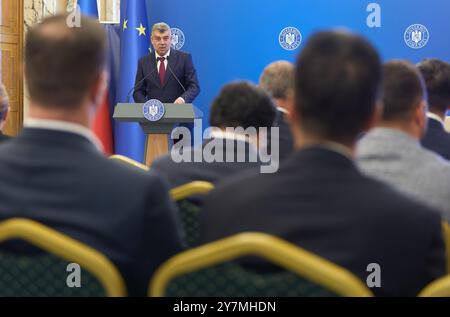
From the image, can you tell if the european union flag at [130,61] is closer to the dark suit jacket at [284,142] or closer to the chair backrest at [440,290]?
the dark suit jacket at [284,142]

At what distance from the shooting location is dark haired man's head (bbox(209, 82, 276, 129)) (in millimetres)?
2365

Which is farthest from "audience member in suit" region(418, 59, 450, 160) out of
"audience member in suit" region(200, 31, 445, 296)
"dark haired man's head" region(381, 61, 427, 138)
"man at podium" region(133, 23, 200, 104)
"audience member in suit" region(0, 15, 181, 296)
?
"man at podium" region(133, 23, 200, 104)

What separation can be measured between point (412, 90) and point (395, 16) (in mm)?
5586

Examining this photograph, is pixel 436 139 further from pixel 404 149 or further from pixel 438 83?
pixel 404 149

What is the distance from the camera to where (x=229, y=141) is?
7.27ft

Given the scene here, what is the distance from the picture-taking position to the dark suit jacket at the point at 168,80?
587 centimetres

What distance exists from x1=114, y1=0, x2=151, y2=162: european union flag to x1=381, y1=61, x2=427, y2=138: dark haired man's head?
492 centimetres

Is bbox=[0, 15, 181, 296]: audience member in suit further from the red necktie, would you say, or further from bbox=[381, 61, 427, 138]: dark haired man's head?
the red necktie

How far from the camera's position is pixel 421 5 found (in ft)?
23.0

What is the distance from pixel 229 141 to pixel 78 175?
107 cm

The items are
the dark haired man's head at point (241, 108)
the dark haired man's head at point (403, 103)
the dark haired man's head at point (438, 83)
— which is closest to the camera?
the dark haired man's head at point (403, 103)

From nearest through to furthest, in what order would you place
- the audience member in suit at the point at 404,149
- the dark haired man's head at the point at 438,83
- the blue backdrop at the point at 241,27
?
the audience member in suit at the point at 404,149
the dark haired man's head at the point at 438,83
the blue backdrop at the point at 241,27

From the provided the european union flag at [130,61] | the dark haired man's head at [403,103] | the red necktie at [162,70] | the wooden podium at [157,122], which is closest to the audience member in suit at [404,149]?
the dark haired man's head at [403,103]

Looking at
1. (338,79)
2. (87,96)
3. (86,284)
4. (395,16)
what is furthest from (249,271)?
(395,16)
